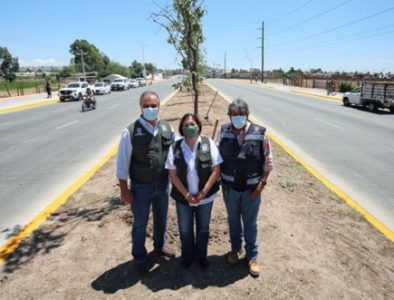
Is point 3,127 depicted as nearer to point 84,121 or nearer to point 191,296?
point 84,121

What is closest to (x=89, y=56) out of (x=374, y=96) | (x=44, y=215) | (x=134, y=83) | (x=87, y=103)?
(x=134, y=83)

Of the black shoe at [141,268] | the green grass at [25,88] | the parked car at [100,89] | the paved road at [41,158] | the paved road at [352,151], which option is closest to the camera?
the black shoe at [141,268]

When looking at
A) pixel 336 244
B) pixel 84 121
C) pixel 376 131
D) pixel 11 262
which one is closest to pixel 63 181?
pixel 11 262

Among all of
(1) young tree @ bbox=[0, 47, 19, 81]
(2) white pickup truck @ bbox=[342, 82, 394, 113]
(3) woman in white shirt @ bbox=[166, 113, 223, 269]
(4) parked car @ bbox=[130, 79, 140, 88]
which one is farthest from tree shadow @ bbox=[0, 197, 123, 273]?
(1) young tree @ bbox=[0, 47, 19, 81]

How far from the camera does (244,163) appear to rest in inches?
143

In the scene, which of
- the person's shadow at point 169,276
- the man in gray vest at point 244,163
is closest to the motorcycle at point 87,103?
the person's shadow at point 169,276

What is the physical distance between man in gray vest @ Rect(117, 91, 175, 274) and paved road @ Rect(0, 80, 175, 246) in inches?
92.2

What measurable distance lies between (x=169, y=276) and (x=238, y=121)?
5.92ft

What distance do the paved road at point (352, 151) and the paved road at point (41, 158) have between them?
5.55 meters

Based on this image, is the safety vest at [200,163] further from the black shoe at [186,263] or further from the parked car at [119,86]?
the parked car at [119,86]

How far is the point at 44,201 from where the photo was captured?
628cm

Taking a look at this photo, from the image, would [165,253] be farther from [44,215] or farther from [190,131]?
[44,215]

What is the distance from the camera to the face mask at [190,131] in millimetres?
3469

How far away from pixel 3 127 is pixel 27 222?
1253 cm
